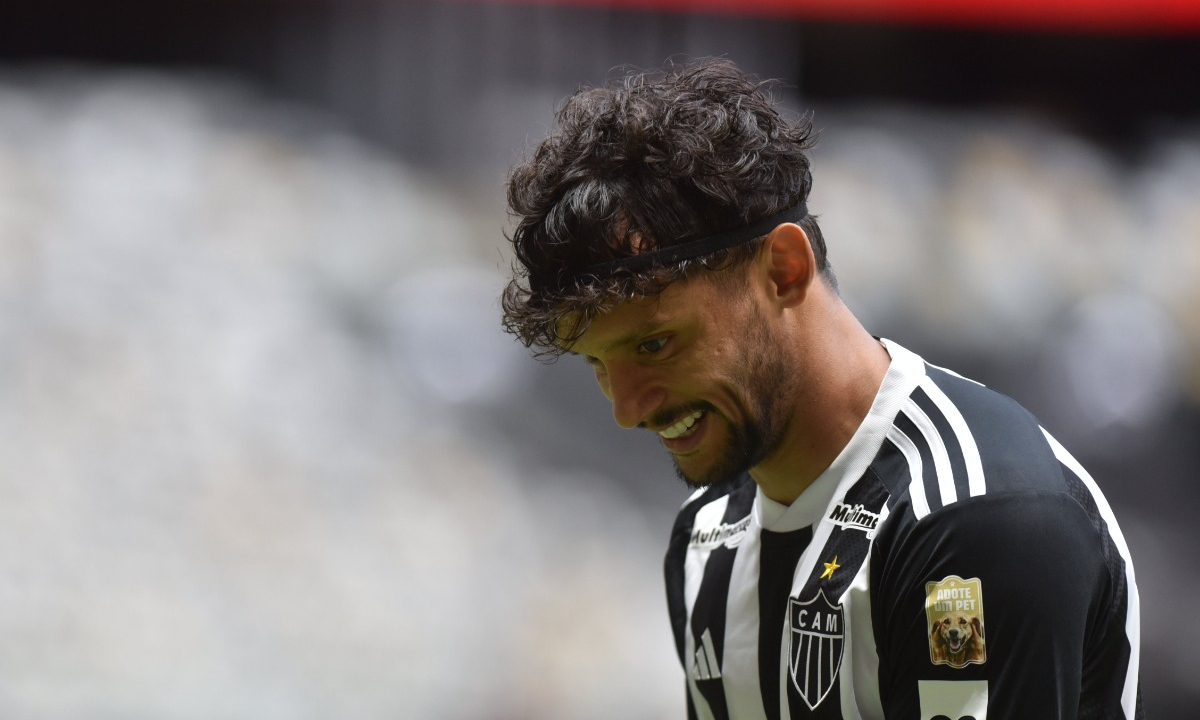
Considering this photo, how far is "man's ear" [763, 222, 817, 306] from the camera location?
1.21 m

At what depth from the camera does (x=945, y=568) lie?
103 centimetres

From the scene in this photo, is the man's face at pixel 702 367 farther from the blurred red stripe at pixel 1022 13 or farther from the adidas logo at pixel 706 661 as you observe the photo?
the blurred red stripe at pixel 1022 13

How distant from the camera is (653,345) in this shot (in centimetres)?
121

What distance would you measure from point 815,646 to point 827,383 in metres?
0.28

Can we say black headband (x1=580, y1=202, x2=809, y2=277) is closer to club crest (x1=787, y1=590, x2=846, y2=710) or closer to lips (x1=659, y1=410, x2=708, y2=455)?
lips (x1=659, y1=410, x2=708, y2=455)

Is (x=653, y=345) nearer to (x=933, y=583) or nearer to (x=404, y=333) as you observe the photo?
(x=933, y=583)

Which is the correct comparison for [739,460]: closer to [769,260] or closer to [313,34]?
[769,260]

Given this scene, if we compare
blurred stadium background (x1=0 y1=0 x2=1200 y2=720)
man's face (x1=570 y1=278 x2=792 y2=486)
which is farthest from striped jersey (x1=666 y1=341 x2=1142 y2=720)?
blurred stadium background (x1=0 y1=0 x2=1200 y2=720)

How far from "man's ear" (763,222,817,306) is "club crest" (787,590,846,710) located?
33 centimetres

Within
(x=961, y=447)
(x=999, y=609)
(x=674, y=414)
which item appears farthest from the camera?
(x=674, y=414)

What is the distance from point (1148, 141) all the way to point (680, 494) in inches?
77.8

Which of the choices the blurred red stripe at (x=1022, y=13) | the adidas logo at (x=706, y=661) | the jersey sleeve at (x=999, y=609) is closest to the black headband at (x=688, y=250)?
the jersey sleeve at (x=999, y=609)

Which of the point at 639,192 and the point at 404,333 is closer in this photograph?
the point at 639,192

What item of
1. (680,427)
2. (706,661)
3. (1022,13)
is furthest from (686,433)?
(1022,13)
